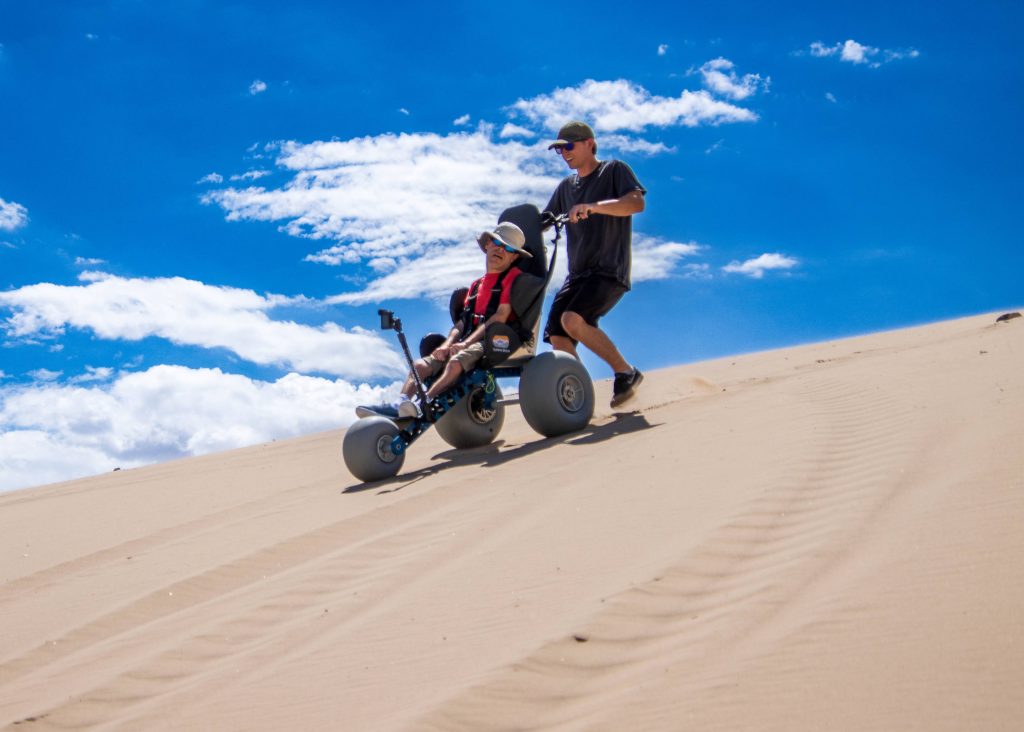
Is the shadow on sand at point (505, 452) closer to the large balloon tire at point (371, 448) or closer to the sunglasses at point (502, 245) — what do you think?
the large balloon tire at point (371, 448)

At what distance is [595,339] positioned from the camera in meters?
7.63

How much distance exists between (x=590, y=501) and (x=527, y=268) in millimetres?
2880

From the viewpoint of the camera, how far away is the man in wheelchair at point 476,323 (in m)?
6.97

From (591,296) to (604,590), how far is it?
162 inches

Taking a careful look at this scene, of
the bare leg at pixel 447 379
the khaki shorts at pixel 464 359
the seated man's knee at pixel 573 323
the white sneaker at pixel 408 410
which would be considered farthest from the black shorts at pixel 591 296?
the white sneaker at pixel 408 410

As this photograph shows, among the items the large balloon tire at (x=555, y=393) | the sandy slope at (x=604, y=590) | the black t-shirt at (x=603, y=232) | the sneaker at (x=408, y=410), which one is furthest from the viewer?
the black t-shirt at (x=603, y=232)

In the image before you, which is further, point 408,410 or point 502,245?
point 502,245

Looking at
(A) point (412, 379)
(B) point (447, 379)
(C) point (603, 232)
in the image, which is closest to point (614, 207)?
(C) point (603, 232)

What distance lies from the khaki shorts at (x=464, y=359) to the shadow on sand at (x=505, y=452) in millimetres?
680

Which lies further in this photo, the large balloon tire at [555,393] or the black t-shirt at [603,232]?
the black t-shirt at [603,232]

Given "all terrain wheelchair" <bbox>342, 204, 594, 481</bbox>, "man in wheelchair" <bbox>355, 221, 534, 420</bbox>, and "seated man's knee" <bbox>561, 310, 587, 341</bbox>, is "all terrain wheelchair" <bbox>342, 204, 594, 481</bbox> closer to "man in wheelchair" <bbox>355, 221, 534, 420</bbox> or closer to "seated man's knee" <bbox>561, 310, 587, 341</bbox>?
"man in wheelchair" <bbox>355, 221, 534, 420</bbox>

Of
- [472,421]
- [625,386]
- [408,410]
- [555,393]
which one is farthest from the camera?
[472,421]

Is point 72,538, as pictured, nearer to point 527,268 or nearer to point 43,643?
point 43,643

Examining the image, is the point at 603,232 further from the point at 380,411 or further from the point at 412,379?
the point at 380,411
